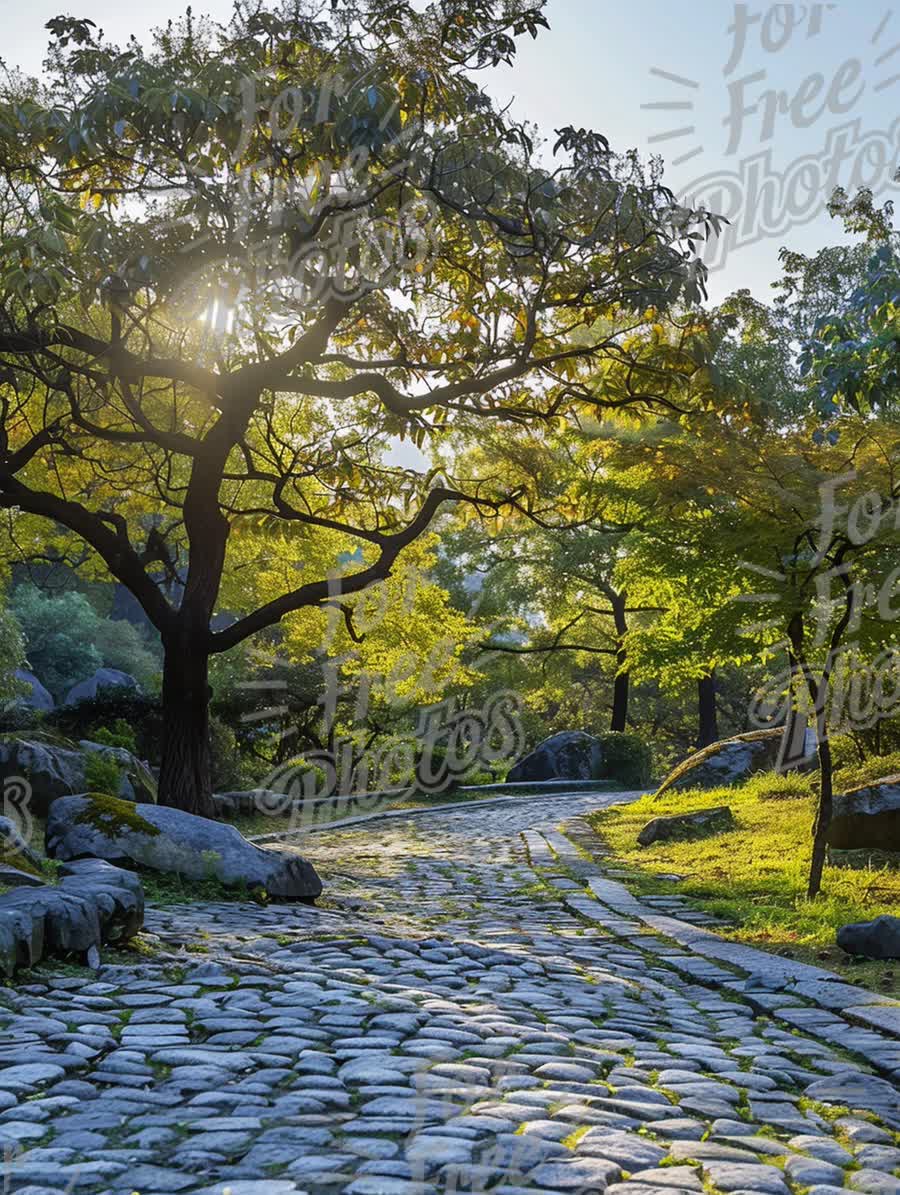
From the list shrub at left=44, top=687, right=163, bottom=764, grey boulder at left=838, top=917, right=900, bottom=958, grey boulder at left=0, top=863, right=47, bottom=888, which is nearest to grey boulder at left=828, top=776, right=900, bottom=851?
grey boulder at left=838, top=917, right=900, bottom=958

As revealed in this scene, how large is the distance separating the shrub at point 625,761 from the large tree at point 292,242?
55.1 ft

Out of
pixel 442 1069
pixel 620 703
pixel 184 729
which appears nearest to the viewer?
pixel 442 1069

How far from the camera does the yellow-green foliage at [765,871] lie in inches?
334

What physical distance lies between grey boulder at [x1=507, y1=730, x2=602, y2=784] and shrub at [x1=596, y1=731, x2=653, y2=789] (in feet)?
0.88

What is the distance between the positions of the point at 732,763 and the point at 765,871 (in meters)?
10.1

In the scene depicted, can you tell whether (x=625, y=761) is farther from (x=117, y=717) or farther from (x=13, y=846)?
(x=13, y=846)

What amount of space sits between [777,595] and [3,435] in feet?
32.3

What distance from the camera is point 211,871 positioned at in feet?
31.0

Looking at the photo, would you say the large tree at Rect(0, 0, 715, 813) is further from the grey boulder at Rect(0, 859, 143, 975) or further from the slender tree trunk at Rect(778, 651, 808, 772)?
the slender tree trunk at Rect(778, 651, 808, 772)

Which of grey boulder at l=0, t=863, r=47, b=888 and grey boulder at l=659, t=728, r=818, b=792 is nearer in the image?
grey boulder at l=0, t=863, r=47, b=888

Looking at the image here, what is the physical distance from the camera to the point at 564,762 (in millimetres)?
31656

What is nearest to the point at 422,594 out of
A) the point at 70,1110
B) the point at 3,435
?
the point at 3,435

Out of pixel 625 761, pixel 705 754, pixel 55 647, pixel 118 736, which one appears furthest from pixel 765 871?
pixel 55 647

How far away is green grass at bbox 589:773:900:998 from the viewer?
25.7 ft
